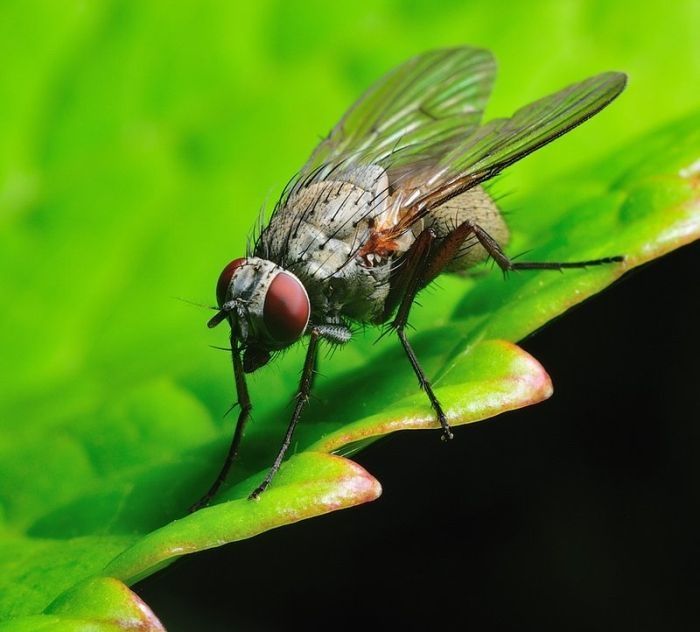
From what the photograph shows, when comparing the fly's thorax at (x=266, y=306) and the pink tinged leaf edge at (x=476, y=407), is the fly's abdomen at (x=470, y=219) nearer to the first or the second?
the fly's thorax at (x=266, y=306)

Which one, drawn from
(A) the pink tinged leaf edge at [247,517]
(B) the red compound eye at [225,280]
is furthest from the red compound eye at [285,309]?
(A) the pink tinged leaf edge at [247,517]

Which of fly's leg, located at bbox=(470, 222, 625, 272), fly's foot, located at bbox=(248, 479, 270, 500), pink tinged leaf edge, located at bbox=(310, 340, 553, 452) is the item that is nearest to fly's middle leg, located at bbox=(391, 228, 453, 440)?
fly's leg, located at bbox=(470, 222, 625, 272)

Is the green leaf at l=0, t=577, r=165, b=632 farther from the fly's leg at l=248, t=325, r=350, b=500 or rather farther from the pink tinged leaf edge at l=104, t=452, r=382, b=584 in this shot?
the fly's leg at l=248, t=325, r=350, b=500

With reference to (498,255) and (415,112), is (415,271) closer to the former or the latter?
(498,255)

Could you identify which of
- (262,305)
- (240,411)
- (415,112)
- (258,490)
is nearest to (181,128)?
(415,112)

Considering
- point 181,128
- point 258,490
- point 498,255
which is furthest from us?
point 181,128

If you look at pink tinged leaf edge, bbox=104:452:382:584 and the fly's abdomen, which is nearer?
pink tinged leaf edge, bbox=104:452:382:584

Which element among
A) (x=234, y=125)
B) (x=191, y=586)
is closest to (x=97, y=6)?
(x=234, y=125)
